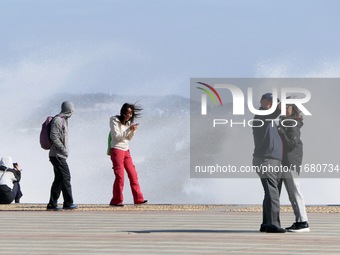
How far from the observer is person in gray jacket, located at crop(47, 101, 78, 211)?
2350 centimetres

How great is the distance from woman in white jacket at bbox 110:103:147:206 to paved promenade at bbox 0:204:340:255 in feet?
1.58

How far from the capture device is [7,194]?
26.7 meters

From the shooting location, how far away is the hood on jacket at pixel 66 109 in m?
23.6

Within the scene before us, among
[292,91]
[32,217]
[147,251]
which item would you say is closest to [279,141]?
[147,251]

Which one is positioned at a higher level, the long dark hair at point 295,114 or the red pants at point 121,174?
the long dark hair at point 295,114

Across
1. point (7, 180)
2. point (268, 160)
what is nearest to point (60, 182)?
point (7, 180)

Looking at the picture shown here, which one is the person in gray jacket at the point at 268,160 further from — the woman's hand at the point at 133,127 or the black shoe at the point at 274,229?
the woman's hand at the point at 133,127

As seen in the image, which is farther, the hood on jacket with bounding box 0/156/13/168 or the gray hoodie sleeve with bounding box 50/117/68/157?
the hood on jacket with bounding box 0/156/13/168

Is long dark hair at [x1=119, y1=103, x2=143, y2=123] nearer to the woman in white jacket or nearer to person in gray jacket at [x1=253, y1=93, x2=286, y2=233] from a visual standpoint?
the woman in white jacket

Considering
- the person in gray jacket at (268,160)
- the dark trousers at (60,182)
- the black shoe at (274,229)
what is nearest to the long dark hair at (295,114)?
the person in gray jacket at (268,160)

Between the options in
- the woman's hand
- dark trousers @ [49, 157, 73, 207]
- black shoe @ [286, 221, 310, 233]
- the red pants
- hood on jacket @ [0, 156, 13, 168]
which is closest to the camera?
black shoe @ [286, 221, 310, 233]

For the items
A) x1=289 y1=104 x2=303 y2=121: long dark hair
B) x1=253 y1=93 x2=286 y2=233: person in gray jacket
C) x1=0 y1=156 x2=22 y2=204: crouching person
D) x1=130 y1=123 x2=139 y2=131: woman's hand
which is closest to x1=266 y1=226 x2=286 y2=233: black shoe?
x1=253 y1=93 x2=286 y2=233: person in gray jacket

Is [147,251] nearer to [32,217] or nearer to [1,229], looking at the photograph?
[1,229]

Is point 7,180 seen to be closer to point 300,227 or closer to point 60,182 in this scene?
point 60,182
